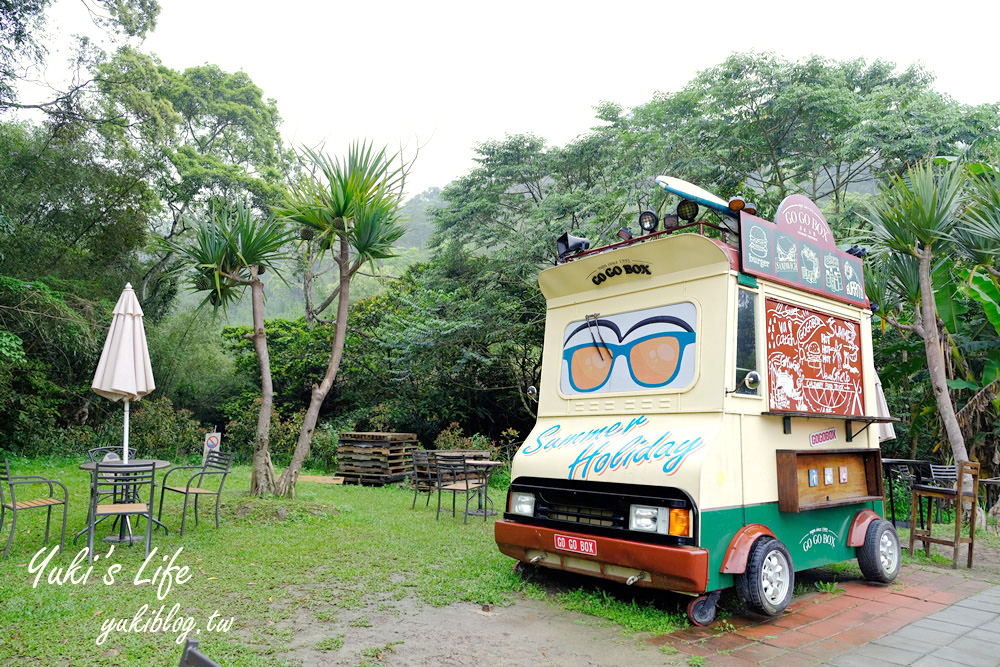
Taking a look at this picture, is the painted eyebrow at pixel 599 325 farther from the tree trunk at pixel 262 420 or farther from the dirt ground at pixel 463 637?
the tree trunk at pixel 262 420

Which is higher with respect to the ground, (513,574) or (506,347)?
(506,347)

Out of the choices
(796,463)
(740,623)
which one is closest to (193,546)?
Result: (740,623)

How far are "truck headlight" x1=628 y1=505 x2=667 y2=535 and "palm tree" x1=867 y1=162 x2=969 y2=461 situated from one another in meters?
4.91

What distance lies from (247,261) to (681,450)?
6228 mm

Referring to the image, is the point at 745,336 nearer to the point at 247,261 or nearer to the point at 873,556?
the point at 873,556

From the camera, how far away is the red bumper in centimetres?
396

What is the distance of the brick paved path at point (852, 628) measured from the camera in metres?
3.76

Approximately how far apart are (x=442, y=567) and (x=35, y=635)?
2948 millimetres

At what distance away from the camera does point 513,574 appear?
17.6 feet

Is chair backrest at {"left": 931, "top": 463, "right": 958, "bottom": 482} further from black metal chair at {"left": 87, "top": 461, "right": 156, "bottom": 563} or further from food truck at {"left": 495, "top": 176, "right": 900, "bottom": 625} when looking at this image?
black metal chair at {"left": 87, "top": 461, "right": 156, "bottom": 563}

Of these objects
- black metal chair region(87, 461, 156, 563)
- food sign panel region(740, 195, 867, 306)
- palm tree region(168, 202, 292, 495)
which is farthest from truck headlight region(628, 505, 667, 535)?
palm tree region(168, 202, 292, 495)

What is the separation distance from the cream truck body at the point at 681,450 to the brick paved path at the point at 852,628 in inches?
12.9

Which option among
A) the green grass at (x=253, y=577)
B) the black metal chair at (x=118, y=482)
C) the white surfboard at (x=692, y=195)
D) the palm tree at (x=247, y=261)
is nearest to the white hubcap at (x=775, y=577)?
the green grass at (x=253, y=577)

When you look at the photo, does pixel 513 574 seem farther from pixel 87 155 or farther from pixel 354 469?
pixel 87 155
